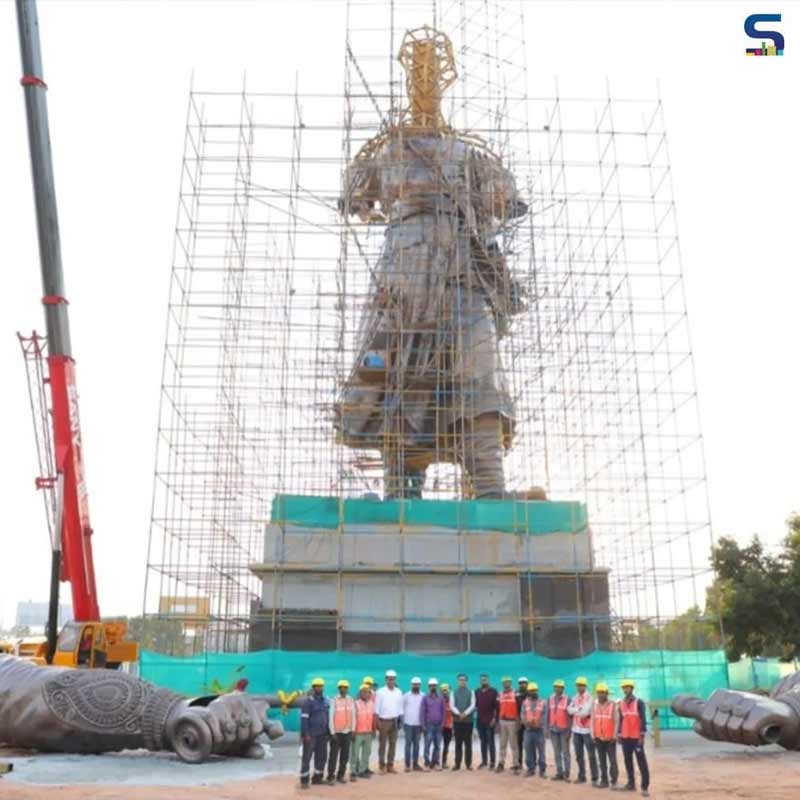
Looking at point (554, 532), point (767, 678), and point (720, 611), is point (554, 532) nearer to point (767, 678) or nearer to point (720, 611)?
point (720, 611)

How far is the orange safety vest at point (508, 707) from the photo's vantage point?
42.1 ft

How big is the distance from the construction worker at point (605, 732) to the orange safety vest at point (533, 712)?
898 mm

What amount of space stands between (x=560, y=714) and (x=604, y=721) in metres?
0.90

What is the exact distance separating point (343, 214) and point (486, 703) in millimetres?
14841

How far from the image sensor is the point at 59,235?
732 inches

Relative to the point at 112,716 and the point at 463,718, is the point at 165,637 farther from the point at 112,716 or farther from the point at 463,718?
the point at 463,718

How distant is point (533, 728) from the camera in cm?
1232

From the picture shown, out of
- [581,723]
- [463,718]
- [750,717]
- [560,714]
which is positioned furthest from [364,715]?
[750,717]

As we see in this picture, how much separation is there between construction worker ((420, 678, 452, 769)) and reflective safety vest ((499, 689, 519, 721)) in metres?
0.83

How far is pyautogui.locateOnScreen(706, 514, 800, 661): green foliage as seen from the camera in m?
24.1

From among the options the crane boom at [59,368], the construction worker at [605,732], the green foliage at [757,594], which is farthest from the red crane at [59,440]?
the green foliage at [757,594]

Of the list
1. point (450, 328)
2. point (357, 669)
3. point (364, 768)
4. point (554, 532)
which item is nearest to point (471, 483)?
point (554, 532)

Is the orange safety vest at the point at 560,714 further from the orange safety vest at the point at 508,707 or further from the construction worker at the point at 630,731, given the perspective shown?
the construction worker at the point at 630,731

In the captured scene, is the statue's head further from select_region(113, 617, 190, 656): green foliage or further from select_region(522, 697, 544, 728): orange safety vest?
select_region(522, 697, 544, 728): orange safety vest
